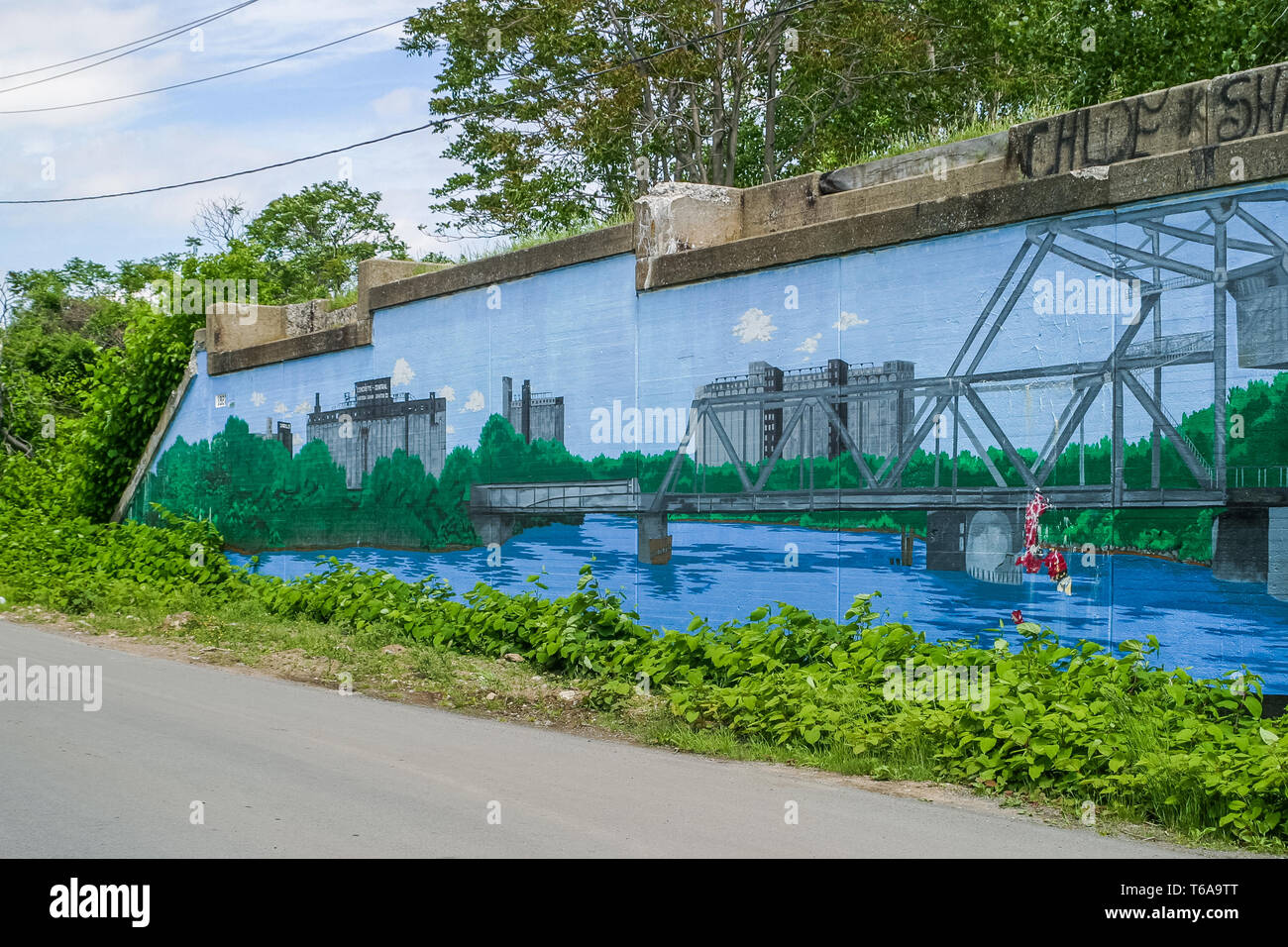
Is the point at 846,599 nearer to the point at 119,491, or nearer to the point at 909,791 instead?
the point at 909,791

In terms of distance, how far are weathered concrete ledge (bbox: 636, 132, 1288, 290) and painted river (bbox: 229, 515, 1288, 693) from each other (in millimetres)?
2180

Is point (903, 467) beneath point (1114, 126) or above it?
beneath

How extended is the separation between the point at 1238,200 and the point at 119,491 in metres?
18.0

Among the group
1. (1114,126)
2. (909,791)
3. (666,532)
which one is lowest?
(909,791)

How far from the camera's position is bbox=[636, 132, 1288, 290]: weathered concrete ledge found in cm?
733

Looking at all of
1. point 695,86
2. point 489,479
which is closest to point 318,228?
point 695,86

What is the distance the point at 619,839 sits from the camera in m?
5.90

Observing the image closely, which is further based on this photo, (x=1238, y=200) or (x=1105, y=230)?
(x=1105, y=230)

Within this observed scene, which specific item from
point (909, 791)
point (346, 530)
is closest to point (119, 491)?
point (346, 530)

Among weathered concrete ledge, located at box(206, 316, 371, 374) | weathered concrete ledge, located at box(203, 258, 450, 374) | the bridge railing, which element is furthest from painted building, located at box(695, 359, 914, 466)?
weathered concrete ledge, located at box(206, 316, 371, 374)

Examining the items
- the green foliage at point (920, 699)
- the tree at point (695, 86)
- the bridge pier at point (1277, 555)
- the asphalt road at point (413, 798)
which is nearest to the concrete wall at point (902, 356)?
the bridge pier at point (1277, 555)

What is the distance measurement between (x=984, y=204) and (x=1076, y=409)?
161 centimetres

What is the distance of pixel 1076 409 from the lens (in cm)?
802

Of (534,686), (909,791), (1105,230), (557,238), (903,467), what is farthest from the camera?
(557,238)
